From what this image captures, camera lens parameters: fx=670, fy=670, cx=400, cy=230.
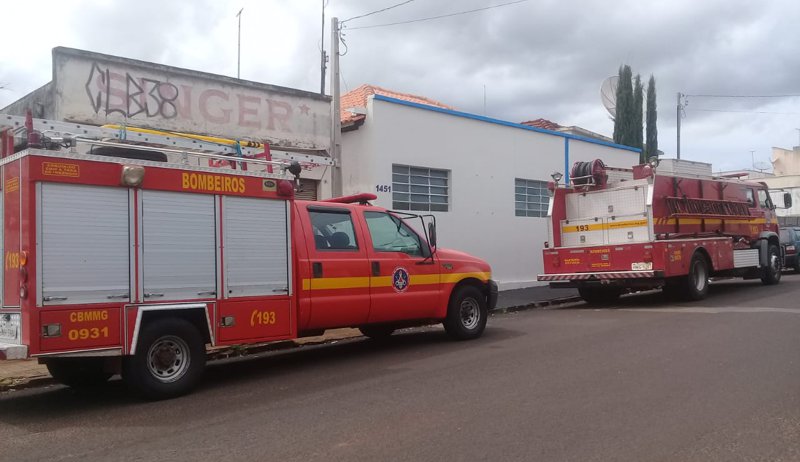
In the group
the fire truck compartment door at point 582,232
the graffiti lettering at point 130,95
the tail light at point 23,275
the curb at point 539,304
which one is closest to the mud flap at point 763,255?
the curb at point 539,304

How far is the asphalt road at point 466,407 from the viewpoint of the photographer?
4.71 meters

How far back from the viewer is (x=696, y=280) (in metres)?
14.4

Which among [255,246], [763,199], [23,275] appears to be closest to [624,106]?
[763,199]

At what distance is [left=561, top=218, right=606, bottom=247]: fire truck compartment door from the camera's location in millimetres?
14344

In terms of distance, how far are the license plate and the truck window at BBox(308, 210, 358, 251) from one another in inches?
128

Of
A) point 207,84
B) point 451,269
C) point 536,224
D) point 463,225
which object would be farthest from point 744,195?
point 207,84

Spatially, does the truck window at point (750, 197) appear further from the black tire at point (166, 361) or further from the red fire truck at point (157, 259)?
the black tire at point (166, 361)

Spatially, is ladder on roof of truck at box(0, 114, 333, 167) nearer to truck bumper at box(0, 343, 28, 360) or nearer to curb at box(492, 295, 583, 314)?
truck bumper at box(0, 343, 28, 360)

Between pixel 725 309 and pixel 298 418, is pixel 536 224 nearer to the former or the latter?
pixel 725 309

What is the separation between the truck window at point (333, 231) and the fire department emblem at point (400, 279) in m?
0.70

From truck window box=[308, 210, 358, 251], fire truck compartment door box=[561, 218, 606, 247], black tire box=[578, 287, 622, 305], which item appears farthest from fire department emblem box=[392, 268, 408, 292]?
black tire box=[578, 287, 622, 305]

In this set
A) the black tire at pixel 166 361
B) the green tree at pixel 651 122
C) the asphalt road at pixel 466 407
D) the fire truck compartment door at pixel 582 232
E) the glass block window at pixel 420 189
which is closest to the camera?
the asphalt road at pixel 466 407

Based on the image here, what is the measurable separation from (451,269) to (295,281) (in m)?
2.68

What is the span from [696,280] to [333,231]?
31.1ft
